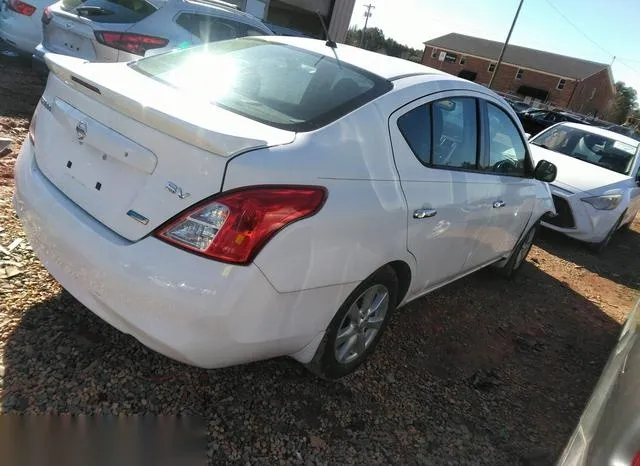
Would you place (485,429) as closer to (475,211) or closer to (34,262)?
(475,211)

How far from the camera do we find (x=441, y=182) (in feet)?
9.58

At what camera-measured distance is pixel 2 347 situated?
246cm

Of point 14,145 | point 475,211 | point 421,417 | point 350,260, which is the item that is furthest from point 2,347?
point 14,145

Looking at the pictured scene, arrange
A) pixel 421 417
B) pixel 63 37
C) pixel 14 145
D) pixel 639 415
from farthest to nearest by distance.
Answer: pixel 63 37, pixel 14 145, pixel 421 417, pixel 639 415

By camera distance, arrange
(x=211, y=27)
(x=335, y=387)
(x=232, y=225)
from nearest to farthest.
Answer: (x=232, y=225)
(x=335, y=387)
(x=211, y=27)

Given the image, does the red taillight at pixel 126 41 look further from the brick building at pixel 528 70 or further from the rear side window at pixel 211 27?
the brick building at pixel 528 70

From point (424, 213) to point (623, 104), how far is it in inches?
3597

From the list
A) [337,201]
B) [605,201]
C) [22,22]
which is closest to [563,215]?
[605,201]

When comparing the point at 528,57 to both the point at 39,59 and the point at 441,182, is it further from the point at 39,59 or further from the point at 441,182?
the point at 441,182

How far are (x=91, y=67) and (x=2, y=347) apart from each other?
1433mm

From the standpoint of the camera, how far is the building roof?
184 ft

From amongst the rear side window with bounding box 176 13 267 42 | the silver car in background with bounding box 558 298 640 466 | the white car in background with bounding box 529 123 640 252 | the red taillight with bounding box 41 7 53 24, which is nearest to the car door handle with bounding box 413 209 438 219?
the silver car in background with bounding box 558 298 640 466

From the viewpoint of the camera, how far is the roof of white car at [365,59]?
9.45ft

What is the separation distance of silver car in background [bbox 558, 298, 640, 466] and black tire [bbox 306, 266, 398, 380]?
1073 mm
